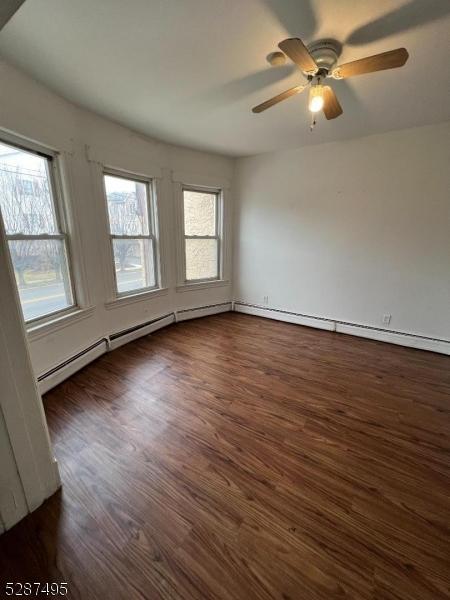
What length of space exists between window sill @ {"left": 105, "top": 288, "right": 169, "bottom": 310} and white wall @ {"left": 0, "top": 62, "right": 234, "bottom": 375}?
0.04 m

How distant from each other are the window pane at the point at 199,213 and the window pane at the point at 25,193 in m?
1.85

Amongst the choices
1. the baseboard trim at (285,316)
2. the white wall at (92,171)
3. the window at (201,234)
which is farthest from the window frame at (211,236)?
the baseboard trim at (285,316)

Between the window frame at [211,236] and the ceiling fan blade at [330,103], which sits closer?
the ceiling fan blade at [330,103]

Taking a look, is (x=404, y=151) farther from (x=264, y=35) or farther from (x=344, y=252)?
(x=264, y=35)

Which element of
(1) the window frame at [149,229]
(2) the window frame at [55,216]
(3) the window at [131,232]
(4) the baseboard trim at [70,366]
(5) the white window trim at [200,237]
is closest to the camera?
(2) the window frame at [55,216]

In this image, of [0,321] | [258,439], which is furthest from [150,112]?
[258,439]

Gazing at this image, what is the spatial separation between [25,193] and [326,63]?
245 cm

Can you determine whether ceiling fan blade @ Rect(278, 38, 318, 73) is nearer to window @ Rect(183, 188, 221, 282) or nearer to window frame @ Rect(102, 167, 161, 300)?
window frame @ Rect(102, 167, 161, 300)

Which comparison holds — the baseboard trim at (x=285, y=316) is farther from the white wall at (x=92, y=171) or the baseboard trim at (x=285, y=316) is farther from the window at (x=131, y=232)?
the window at (x=131, y=232)

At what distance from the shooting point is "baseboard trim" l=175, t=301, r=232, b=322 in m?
3.94

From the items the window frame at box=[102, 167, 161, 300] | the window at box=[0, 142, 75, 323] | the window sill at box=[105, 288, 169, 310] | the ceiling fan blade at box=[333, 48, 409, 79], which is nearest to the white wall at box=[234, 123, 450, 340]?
the window frame at box=[102, 167, 161, 300]

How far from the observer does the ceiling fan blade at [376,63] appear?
128cm

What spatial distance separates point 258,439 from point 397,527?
0.80 meters

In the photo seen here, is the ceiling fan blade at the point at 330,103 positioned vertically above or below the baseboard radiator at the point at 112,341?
above
